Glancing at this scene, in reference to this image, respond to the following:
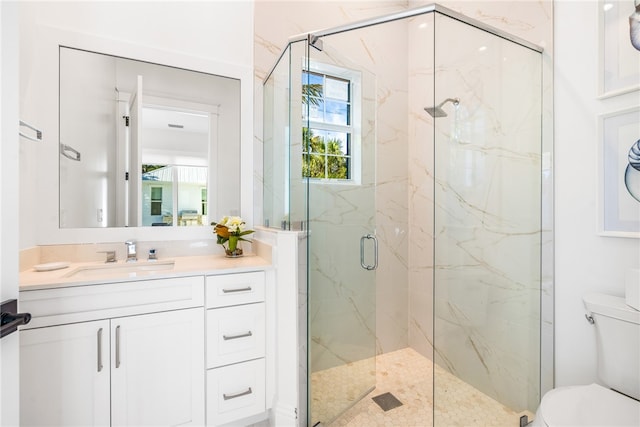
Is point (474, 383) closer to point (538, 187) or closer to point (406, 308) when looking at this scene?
point (406, 308)

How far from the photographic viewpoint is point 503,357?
5.72 feet

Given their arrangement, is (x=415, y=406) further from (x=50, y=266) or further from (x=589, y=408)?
(x=50, y=266)

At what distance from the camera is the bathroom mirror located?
5.76 ft

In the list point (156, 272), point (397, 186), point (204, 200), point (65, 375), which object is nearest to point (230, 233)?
point (204, 200)

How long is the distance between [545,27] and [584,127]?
63 centimetres

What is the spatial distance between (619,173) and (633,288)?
52 centimetres

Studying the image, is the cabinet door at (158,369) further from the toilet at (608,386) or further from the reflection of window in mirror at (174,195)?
the toilet at (608,386)

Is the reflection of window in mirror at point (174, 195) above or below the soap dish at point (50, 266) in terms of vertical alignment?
above

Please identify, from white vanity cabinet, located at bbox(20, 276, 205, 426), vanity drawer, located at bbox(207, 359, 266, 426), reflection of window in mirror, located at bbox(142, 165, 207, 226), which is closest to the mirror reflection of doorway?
reflection of window in mirror, located at bbox(142, 165, 207, 226)

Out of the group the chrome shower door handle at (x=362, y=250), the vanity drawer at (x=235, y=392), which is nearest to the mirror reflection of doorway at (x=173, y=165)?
the vanity drawer at (x=235, y=392)

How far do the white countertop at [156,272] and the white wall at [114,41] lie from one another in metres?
0.20

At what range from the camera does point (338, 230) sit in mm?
1870

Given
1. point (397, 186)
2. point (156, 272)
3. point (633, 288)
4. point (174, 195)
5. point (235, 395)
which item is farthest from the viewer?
point (397, 186)

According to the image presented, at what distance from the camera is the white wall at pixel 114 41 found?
1.60 meters
